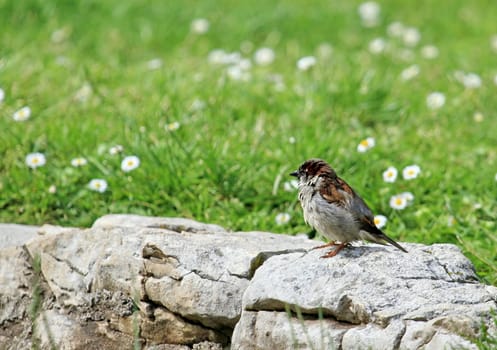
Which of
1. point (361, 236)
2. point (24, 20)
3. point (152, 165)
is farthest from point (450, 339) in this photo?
point (24, 20)

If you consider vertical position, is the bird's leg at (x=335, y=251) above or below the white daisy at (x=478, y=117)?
above

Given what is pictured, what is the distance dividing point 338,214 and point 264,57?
4.73 metres

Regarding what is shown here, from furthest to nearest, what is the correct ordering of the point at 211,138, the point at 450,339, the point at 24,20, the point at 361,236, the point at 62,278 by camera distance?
the point at 24,20, the point at 211,138, the point at 62,278, the point at 361,236, the point at 450,339

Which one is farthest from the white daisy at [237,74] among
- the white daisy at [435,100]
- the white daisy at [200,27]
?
the white daisy at [435,100]

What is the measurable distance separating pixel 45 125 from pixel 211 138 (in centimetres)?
129

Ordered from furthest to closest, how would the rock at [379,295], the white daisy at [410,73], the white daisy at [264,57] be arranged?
the white daisy at [264,57], the white daisy at [410,73], the rock at [379,295]

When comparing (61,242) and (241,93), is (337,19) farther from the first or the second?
(61,242)

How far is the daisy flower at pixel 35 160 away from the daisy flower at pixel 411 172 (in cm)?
242

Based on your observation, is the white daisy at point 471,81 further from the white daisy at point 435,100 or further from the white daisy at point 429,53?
the white daisy at point 429,53

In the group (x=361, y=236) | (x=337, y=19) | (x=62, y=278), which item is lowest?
(x=337, y=19)

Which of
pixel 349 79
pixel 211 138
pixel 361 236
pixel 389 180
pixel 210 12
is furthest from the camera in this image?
pixel 210 12

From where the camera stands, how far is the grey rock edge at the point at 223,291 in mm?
3584

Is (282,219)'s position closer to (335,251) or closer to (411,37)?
(335,251)

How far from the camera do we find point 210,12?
32.1ft
